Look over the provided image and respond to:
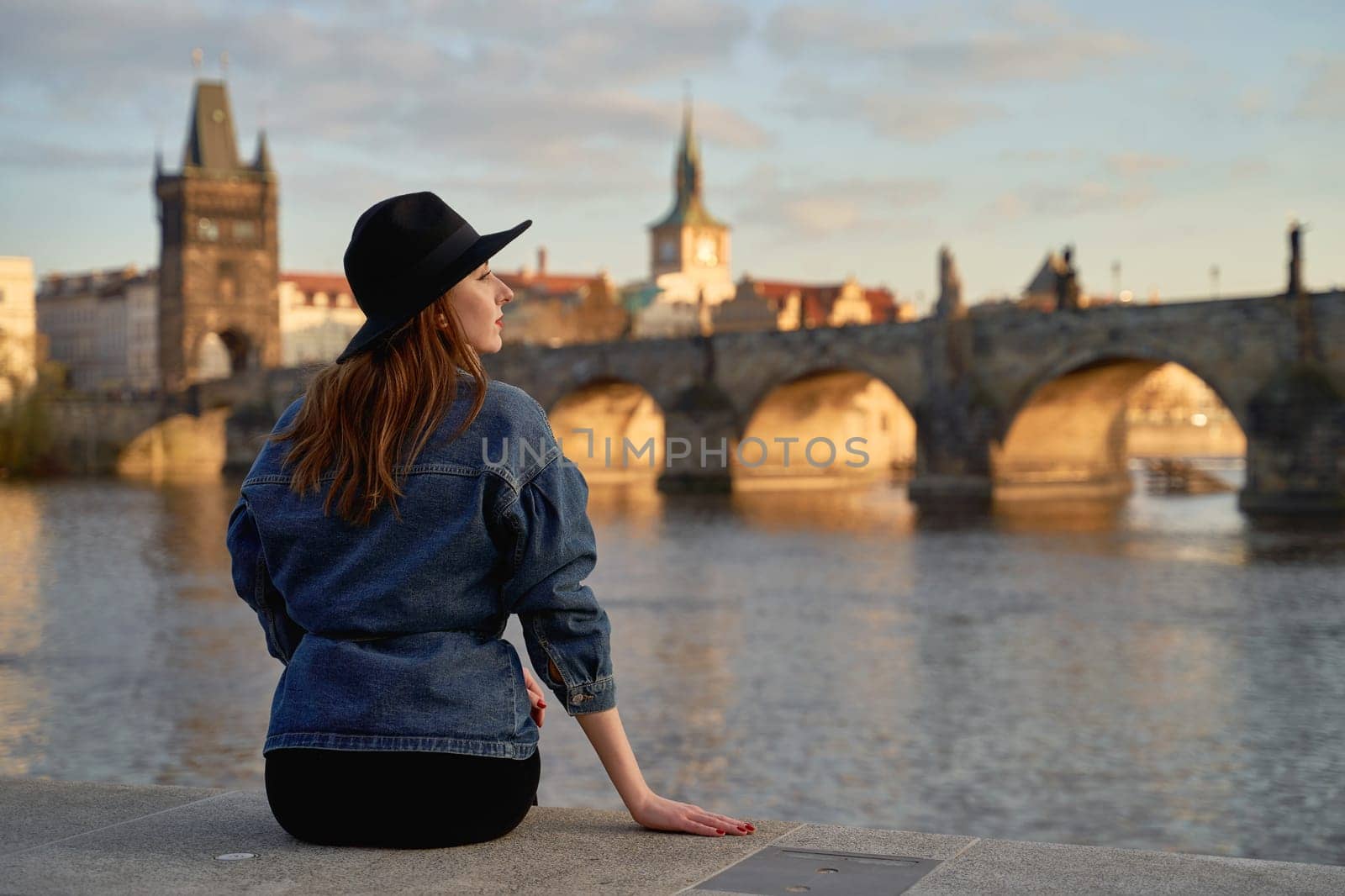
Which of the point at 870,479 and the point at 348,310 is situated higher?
the point at 348,310

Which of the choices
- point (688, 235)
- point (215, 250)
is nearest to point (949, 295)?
point (215, 250)

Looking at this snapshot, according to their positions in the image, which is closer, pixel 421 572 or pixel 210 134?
pixel 421 572

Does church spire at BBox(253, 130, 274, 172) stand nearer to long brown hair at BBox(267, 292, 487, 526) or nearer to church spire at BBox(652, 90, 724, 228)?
church spire at BBox(652, 90, 724, 228)

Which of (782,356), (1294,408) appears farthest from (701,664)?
(782,356)

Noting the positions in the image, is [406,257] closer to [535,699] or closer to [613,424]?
[535,699]

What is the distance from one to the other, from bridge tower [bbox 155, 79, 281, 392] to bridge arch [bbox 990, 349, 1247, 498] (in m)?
42.4

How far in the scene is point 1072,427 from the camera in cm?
3622

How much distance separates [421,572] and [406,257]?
497mm

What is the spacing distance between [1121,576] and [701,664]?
7.88 meters

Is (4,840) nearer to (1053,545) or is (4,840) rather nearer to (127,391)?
(1053,545)

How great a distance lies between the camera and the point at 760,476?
41.2 meters

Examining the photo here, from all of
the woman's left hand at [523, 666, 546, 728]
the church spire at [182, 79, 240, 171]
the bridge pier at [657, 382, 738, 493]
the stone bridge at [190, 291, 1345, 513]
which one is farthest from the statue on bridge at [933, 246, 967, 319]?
the church spire at [182, 79, 240, 171]

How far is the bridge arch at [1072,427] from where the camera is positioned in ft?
110

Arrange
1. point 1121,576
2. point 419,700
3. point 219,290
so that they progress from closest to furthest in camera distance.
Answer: point 419,700 → point 1121,576 → point 219,290
